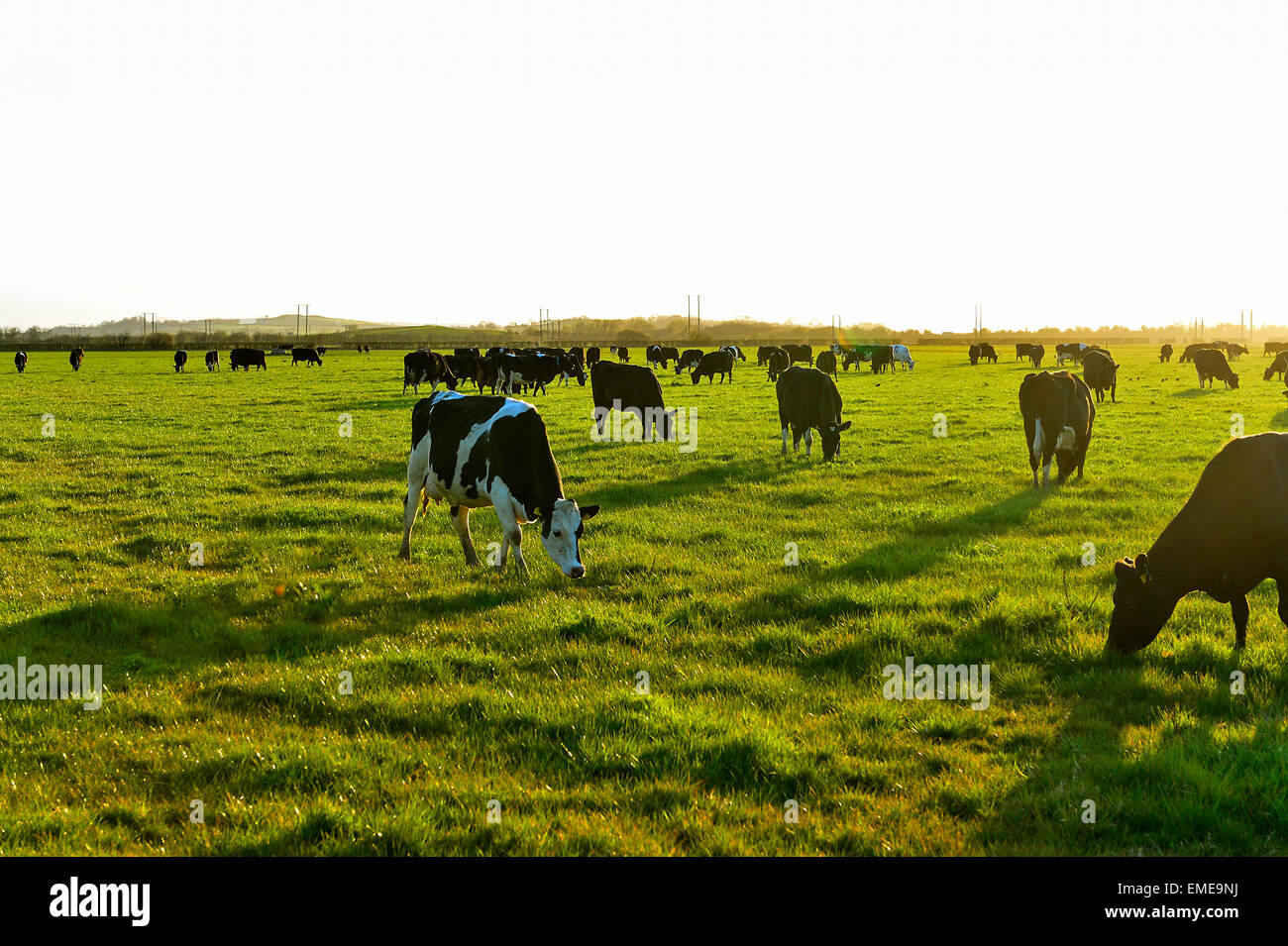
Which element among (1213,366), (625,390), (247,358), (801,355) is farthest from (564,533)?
(247,358)

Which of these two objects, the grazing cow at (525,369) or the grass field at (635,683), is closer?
the grass field at (635,683)

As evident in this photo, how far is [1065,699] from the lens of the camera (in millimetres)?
6320

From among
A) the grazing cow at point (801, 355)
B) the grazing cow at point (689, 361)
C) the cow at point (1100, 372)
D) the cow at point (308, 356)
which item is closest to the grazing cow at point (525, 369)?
the grazing cow at point (689, 361)

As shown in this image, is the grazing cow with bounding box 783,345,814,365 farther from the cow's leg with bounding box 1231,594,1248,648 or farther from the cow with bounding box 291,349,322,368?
the cow's leg with bounding box 1231,594,1248,648

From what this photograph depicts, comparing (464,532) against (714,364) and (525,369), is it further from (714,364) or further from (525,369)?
(714,364)

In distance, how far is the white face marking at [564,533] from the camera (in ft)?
30.2

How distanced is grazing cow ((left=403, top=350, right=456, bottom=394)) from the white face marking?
106ft

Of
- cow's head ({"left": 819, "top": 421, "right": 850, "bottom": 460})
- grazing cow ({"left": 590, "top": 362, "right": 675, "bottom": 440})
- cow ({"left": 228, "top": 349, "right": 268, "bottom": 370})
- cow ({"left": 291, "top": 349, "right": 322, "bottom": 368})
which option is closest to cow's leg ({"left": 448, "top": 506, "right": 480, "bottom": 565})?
cow's head ({"left": 819, "top": 421, "right": 850, "bottom": 460})

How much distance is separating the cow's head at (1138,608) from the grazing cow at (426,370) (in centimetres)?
3613

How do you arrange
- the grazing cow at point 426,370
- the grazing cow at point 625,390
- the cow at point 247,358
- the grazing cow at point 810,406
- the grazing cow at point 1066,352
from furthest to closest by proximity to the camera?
the grazing cow at point 1066,352
the cow at point 247,358
the grazing cow at point 426,370
the grazing cow at point 625,390
the grazing cow at point 810,406

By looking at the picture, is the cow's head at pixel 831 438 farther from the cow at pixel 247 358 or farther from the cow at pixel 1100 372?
the cow at pixel 247 358

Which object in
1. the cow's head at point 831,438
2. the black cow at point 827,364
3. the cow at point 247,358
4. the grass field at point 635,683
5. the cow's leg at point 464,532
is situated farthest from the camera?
the cow at point 247,358

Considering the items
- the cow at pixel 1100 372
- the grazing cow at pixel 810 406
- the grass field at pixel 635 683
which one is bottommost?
the grass field at pixel 635 683

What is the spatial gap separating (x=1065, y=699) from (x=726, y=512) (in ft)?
24.4
